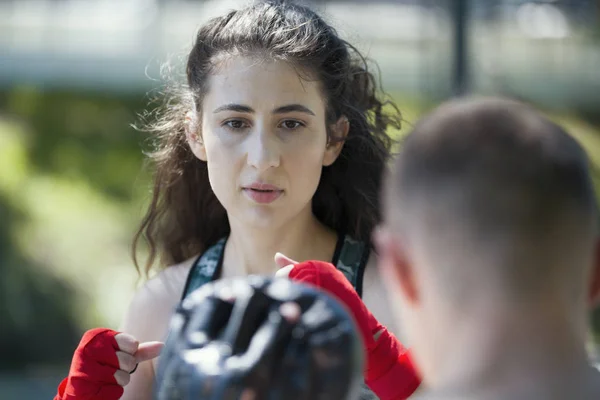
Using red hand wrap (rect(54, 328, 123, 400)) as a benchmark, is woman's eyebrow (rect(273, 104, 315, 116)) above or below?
above

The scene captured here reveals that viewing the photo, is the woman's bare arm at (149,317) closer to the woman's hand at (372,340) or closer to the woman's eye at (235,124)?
the woman's eye at (235,124)

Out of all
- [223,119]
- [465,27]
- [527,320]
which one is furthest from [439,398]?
[465,27]

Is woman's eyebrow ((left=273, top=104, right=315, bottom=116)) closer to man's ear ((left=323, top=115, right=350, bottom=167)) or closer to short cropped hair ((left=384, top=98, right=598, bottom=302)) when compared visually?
man's ear ((left=323, top=115, right=350, bottom=167))

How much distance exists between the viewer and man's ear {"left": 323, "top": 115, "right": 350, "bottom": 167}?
2.15 m

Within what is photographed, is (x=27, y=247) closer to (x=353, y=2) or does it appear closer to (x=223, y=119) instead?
(x=353, y=2)

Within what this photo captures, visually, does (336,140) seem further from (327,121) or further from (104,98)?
(104,98)

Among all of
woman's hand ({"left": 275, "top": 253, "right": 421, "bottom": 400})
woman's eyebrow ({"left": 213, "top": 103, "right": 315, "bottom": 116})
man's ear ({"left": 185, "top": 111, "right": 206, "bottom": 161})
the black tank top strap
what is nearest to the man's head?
woman's hand ({"left": 275, "top": 253, "right": 421, "bottom": 400})

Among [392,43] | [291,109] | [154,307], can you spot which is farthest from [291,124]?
[392,43]

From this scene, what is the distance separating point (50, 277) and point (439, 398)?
13.0 ft

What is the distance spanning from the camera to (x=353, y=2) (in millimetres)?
5758

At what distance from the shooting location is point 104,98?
5.99 m

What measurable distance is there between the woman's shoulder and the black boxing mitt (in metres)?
1.05

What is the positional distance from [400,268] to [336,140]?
107cm

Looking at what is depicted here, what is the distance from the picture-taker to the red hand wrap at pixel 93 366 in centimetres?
176
